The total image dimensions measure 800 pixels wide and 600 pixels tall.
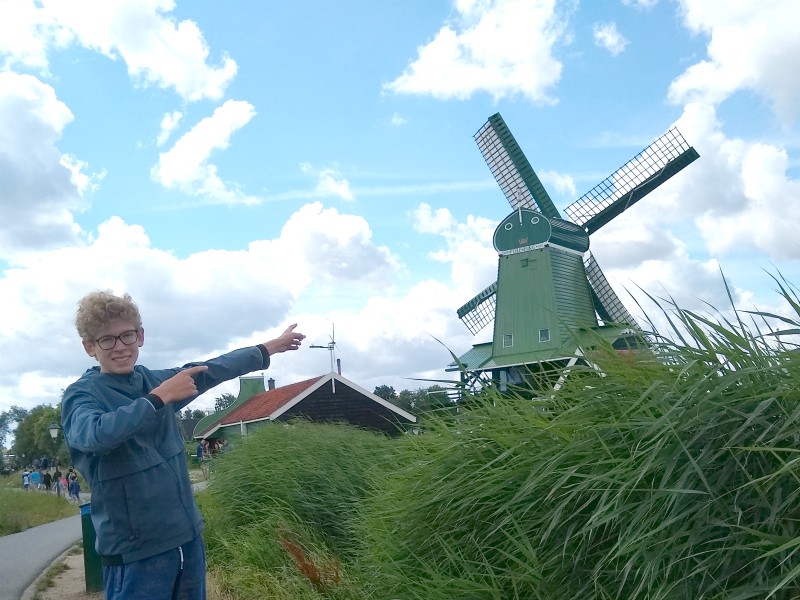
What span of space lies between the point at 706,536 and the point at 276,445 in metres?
6.73

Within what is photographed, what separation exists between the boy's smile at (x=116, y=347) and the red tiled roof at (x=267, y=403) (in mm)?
28717

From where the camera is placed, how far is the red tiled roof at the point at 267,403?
32.6 m

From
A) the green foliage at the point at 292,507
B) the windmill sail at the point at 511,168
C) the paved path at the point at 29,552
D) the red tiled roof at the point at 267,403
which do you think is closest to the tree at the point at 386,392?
the red tiled roof at the point at 267,403

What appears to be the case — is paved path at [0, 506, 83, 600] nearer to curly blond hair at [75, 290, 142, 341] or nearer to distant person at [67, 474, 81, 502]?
curly blond hair at [75, 290, 142, 341]

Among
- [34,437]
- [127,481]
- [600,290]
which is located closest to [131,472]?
[127,481]

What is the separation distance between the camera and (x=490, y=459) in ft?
12.9

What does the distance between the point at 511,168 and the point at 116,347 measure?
28.4m

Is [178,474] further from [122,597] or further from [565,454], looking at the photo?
[565,454]

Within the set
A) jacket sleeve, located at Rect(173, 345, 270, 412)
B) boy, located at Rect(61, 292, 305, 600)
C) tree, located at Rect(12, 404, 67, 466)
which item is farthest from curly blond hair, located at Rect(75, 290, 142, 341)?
tree, located at Rect(12, 404, 67, 466)

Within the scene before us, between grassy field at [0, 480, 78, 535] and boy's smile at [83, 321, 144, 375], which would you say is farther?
grassy field at [0, 480, 78, 535]

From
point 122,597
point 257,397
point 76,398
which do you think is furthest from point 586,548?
point 257,397

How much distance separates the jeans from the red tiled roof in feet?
94.1

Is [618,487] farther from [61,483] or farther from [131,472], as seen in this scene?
[61,483]

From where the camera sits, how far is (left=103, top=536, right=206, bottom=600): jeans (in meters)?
3.00
